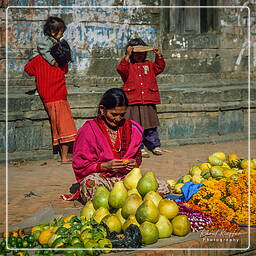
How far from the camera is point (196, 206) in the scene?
465 centimetres

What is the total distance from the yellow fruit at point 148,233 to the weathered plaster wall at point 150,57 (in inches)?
203

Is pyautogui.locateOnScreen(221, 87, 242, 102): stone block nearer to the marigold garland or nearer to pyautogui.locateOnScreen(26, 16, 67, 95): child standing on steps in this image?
pyautogui.locateOnScreen(26, 16, 67, 95): child standing on steps

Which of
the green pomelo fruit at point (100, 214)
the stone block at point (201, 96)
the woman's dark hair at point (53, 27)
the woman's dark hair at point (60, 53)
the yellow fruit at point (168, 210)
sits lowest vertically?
the green pomelo fruit at point (100, 214)

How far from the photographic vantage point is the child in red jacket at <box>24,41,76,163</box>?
28.1 ft

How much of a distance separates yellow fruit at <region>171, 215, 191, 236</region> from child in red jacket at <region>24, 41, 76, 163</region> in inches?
186

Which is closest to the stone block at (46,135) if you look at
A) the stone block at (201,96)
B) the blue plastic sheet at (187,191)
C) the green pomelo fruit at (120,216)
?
the stone block at (201,96)

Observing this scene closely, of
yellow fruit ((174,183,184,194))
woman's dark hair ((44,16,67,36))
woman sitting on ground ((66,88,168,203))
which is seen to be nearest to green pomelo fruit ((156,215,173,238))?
woman sitting on ground ((66,88,168,203))

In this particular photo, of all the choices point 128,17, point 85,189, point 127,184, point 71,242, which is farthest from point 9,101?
point 71,242

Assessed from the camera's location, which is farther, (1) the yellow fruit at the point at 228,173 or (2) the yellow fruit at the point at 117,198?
(1) the yellow fruit at the point at 228,173

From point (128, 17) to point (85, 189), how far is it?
577 cm

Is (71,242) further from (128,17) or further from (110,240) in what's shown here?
(128,17)

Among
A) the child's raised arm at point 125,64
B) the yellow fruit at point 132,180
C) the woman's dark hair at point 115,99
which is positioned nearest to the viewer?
the yellow fruit at point 132,180

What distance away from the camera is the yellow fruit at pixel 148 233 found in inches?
152

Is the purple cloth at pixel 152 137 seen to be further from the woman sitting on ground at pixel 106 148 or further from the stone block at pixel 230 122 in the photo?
the woman sitting on ground at pixel 106 148
